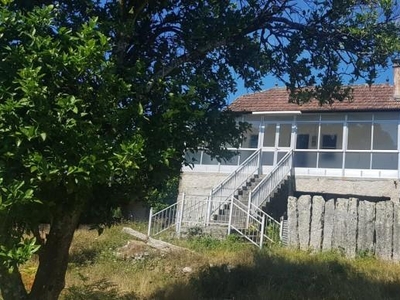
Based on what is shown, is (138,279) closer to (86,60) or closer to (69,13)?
(69,13)

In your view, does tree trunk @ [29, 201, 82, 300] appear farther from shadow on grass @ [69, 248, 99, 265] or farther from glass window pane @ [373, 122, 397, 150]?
glass window pane @ [373, 122, 397, 150]

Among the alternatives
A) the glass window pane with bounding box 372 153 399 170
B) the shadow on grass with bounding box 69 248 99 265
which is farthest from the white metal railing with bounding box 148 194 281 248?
the glass window pane with bounding box 372 153 399 170

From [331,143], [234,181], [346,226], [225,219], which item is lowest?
[225,219]

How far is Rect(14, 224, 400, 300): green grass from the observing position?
988 cm

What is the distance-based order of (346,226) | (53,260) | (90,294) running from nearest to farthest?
1. (53,260)
2. (90,294)
3. (346,226)

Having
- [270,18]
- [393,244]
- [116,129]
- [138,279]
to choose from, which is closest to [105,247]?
[138,279]

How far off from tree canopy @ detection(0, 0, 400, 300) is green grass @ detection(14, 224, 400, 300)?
3.26 meters

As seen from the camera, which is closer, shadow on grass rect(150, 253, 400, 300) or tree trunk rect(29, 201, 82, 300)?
tree trunk rect(29, 201, 82, 300)

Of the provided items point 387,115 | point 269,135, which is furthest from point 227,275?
point 269,135

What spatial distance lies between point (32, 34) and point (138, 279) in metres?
8.11

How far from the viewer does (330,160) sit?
23.4m

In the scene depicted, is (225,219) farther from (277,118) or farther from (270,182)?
(277,118)

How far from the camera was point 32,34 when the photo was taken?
4.34 m

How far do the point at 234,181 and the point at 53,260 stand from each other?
16999mm
